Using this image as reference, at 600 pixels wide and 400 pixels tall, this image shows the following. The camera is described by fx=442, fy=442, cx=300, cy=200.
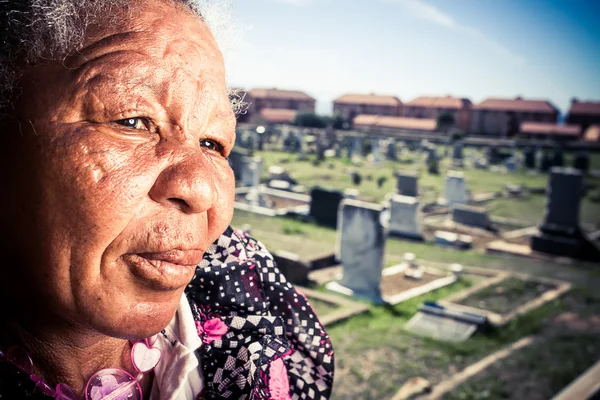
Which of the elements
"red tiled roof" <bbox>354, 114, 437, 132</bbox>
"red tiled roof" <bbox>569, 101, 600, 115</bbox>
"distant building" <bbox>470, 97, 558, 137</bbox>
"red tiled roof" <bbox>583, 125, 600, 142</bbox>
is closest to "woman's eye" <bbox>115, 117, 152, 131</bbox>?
"red tiled roof" <bbox>354, 114, 437, 132</bbox>

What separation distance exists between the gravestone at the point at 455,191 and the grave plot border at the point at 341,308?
439 inches

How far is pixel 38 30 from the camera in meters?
0.96

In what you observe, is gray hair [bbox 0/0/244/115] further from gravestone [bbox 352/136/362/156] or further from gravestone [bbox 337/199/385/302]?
gravestone [bbox 352/136/362/156]

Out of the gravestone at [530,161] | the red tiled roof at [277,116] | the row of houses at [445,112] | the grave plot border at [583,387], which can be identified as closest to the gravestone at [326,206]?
the grave plot border at [583,387]

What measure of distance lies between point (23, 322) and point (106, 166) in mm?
526

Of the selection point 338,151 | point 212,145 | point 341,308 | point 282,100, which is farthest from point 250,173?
point 282,100

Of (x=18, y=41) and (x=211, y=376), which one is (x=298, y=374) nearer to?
(x=211, y=376)

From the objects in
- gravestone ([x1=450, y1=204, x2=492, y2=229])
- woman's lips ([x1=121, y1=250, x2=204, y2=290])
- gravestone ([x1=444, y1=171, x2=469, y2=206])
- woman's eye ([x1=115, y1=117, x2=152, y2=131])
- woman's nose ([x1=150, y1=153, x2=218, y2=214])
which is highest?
woman's eye ([x1=115, y1=117, x2=152, y2=131])

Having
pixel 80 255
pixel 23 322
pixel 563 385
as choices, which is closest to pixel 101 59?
pixel 80 255

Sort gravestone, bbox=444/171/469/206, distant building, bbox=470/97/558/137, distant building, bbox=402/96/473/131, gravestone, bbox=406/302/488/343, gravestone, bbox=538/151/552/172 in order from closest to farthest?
gravestone, bbox=406/302/488/343 < gravestone, bbox=444/171/469/206 < gravestone, bbox=538/151/552/172 < distant building, bbox=470/97/558/137 < distant building, bbox=402/96/473/131

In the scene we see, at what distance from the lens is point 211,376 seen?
144cm

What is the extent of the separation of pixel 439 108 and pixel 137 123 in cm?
7371

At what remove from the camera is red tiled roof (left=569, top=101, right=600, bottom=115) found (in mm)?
61812

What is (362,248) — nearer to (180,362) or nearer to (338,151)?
(180,362)
